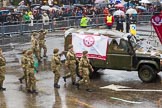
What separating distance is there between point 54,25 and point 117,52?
683 inches

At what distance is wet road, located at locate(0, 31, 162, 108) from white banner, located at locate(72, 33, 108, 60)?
106 cm

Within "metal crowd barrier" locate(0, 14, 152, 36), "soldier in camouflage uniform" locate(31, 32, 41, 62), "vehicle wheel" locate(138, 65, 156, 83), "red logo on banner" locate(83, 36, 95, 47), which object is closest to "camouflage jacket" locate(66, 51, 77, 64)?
"red logo on banner" locate(83, 36, 95, 47)

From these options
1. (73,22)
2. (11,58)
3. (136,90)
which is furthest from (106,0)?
(136,90)

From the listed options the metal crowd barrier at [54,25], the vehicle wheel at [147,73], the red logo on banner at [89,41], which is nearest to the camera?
the vehicle wheel at [147,73]

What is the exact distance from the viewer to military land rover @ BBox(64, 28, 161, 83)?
18.1 meters

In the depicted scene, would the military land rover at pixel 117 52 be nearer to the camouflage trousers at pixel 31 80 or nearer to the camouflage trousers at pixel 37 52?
the camouflage trousers at pixel 31 80

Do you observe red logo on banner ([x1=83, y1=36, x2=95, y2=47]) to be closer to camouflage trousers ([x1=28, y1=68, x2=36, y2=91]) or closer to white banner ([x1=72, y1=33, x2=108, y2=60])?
white banner ([x1=72, y1=33, x2=108, y2=60])

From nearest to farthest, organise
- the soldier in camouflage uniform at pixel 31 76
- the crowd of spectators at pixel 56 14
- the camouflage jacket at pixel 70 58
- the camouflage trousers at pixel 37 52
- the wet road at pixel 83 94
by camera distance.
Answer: the wet road at pixel 83 94 → the soldier in camouflage uniform at pixel 31 76 → the camouflage jacket at pixel 70 58 → the camouflage trousers at pixel 37 52 → the crowd of spectators at pixel 56 14

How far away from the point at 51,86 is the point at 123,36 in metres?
3.51

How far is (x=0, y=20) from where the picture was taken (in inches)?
1314

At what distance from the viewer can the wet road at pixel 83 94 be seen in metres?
15.2

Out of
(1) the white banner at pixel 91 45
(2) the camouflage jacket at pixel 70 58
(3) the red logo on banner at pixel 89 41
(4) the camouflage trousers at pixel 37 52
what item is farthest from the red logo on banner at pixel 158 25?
(4) the camouflage trousers at pixel 37 52

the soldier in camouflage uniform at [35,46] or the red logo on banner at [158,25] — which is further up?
the red logo on banner at [158,25]

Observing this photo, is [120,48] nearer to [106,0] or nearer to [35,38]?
[35,38]
